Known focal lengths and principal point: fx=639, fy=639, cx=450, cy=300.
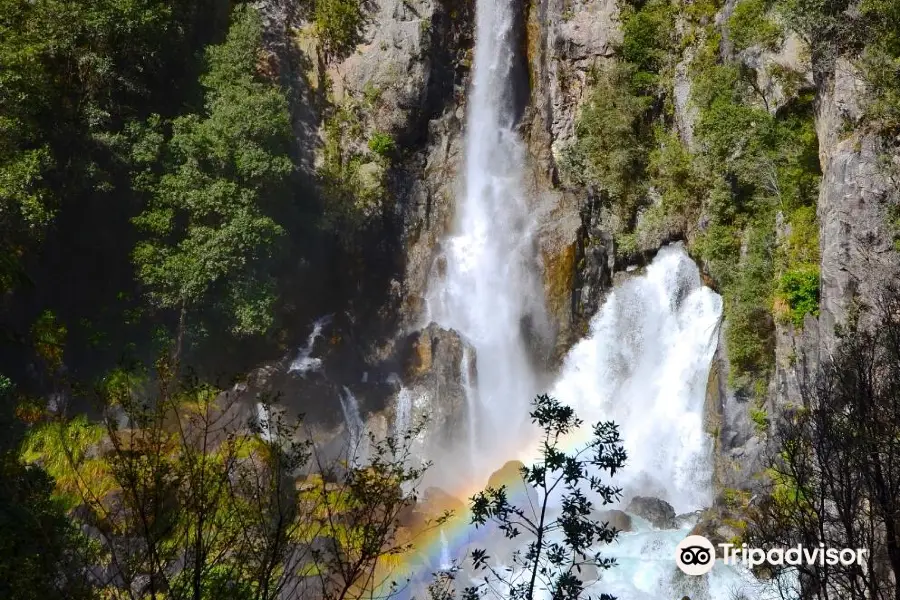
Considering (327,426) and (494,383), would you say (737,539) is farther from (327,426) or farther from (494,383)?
(327,426)

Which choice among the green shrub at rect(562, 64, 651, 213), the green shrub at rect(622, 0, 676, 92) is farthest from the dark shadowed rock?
the green shrub at rect(622, 0, 676, 92)

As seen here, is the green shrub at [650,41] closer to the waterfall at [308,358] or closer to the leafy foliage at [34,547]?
the waterfall at [308,358]

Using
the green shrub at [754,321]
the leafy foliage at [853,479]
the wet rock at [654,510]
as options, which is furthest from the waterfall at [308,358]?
the leafy foliage at [853,479]

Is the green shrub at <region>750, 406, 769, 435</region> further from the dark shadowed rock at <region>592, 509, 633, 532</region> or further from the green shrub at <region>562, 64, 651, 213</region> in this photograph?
the green shrub at <region>562, 64, 651, 213</region>

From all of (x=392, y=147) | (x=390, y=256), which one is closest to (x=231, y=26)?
(x=392, y=147)

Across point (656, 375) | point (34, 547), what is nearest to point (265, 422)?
point (34, 547)

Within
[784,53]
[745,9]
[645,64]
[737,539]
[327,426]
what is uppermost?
[645,64]

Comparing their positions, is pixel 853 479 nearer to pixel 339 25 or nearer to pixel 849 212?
pixel 849 212
